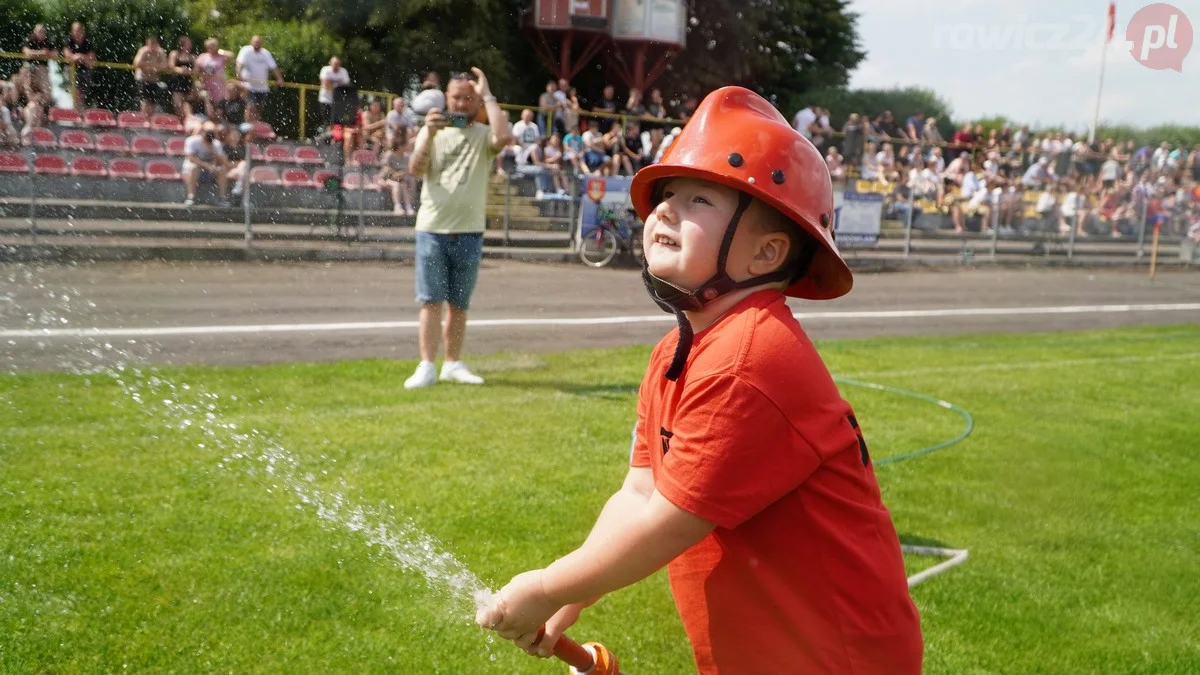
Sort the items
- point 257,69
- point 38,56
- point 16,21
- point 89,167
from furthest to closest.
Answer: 1. point 89,167
2. point 38,56
3. point 257,69
4. point 16,21

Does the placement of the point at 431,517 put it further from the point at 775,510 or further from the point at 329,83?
the point at 329,83

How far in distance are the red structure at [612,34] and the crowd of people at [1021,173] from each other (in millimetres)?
4332

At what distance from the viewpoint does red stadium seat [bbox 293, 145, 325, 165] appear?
16.5 meters

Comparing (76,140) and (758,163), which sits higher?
(76,140)

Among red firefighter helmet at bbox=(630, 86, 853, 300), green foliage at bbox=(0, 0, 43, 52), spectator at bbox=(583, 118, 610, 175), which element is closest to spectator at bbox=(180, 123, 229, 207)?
green foliage at bbox=(0, 0, 43, 52)

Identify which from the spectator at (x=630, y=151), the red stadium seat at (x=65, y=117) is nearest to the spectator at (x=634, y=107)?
the spectator at (x=630, y=151)

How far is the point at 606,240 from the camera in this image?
765 inches

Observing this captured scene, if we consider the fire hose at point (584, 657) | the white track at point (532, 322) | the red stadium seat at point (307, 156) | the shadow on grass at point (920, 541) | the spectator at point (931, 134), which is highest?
the spectator at point (931, 134)

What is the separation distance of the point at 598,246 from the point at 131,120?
8004mm

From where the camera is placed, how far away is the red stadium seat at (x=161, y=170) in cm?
1530

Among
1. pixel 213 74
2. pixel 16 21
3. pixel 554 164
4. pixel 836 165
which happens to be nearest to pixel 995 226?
pixel 836 165

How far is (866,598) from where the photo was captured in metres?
2.12

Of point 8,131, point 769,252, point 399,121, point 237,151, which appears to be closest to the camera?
point 769,252

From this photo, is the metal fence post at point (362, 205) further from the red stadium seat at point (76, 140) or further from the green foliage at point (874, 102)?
the green foliage at point (874, 102)
